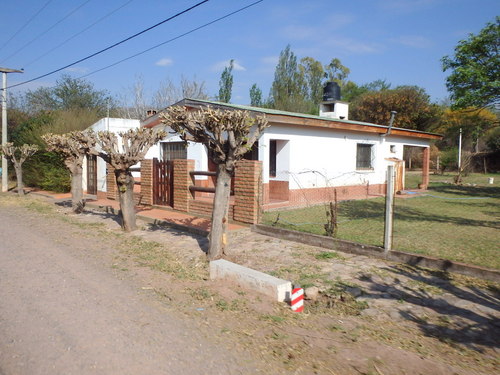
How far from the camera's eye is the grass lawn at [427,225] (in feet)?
23.2

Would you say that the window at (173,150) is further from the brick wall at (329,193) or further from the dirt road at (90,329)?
the dirt road at (90,329)

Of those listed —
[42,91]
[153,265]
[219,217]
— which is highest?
[42,91]

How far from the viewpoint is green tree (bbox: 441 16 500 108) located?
14484 mm

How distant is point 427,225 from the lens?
9.69 m

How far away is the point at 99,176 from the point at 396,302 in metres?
17.4

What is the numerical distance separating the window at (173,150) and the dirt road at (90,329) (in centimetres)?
896

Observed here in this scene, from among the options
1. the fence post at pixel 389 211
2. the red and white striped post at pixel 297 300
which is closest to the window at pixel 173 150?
the fence post at pixel 389 211

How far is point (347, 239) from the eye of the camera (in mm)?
7934

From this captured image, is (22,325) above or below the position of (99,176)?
below

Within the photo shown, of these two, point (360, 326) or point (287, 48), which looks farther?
point (287, 48)

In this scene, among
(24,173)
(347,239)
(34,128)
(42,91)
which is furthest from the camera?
(42,91)

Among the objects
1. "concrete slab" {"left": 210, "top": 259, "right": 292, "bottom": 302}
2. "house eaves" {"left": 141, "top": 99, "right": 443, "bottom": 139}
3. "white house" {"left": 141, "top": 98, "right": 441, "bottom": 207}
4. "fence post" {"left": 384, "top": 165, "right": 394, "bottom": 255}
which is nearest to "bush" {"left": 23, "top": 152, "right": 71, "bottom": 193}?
"house eaves" {"left": 141, "top": 99, "right": 443, "bottom": 139}

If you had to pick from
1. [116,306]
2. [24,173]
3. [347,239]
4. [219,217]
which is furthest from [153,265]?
[24,173]

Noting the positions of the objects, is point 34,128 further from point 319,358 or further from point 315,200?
point 319,358
